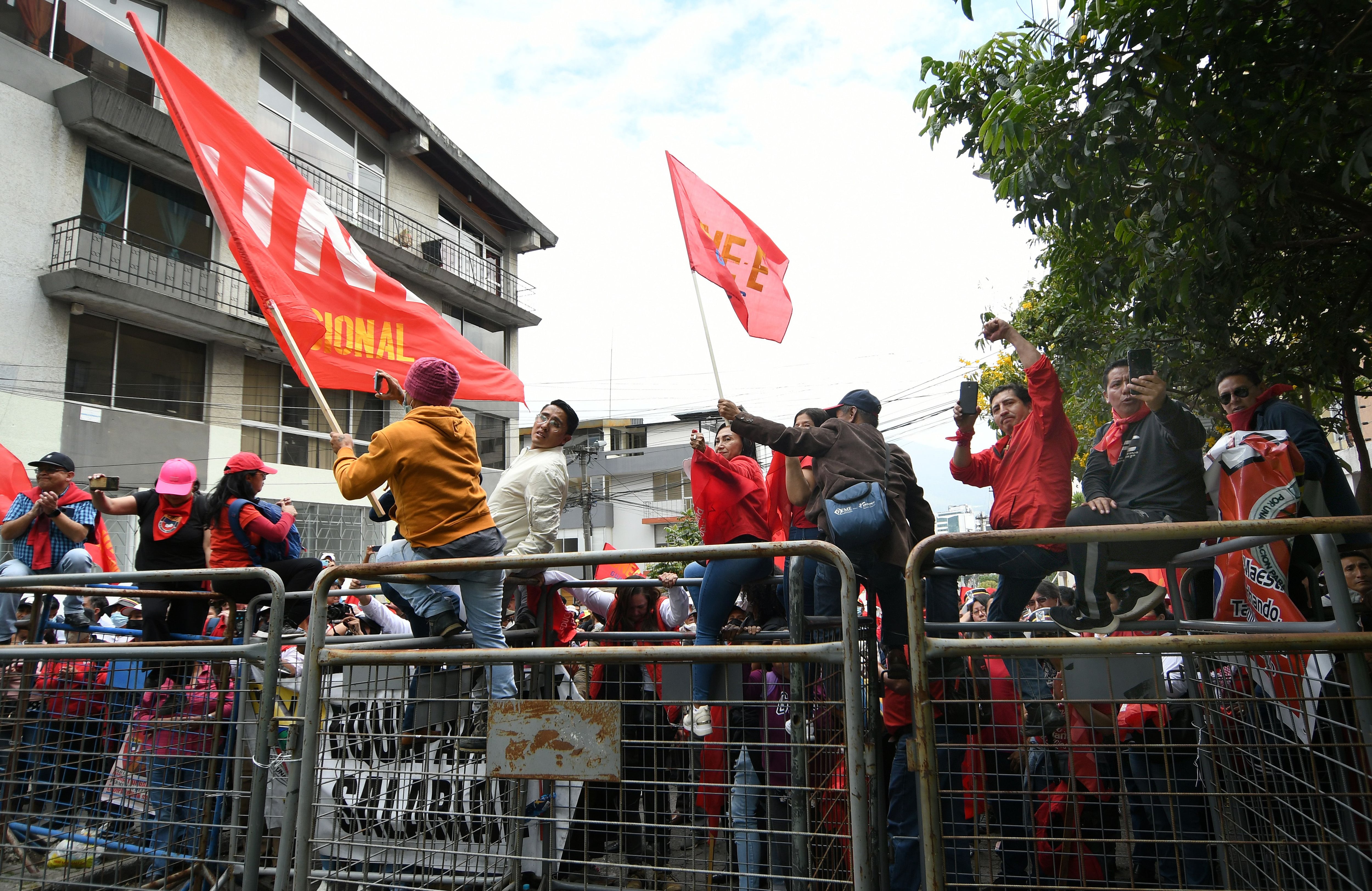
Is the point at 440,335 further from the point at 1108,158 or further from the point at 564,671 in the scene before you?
the point at 1108,158

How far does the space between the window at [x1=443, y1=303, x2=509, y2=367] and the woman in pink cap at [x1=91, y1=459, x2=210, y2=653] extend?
1692 centimetres

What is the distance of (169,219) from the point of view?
608 inches

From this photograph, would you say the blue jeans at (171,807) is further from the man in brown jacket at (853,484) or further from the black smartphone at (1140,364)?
the black smartphone at (1140,364)

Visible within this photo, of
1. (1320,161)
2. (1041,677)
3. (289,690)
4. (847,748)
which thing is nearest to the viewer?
(847,748)

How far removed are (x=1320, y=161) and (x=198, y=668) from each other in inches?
237

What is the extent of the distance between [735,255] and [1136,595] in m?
3.57

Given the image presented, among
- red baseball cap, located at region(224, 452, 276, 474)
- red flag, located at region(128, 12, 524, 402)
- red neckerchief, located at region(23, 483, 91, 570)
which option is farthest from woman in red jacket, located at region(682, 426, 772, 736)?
red neckerchief, located at region(23, 483, 91, 570)

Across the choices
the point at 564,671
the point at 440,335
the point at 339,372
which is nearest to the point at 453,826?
the point at 564,671

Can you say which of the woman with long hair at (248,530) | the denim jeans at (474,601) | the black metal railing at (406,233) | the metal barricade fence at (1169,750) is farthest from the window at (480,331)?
the metal barricade fence at (1169,750)

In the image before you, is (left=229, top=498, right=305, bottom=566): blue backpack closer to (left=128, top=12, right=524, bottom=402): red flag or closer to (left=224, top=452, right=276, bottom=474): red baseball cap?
(left=224, top=452, right=276, bottom=474): red baseball cap

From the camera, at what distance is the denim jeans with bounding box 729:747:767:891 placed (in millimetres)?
2666

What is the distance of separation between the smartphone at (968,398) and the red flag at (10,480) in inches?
306

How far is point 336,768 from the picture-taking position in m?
2.90

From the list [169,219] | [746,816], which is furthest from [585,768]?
[169,219]
